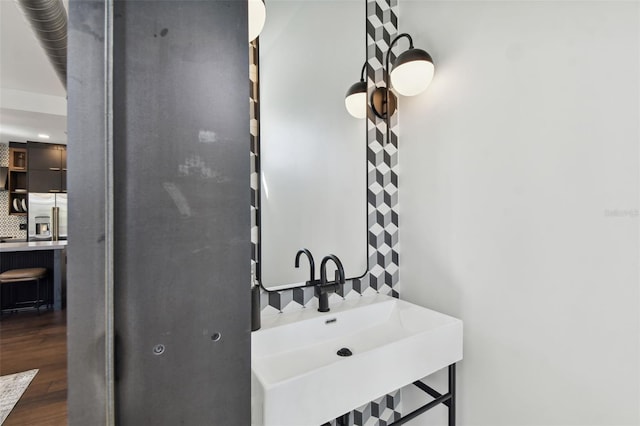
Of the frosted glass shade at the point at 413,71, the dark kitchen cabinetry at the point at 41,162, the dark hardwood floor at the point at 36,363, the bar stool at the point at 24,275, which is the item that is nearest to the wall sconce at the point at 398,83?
the frosted glass shade at the point at 413,71

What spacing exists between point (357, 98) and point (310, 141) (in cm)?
36

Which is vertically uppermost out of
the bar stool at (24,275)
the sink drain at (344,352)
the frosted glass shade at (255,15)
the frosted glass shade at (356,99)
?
the frosted glass shade at (255,15)

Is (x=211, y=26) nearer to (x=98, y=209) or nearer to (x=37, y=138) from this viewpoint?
(x=98, y=209)

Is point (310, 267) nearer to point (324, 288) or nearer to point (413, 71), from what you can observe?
point (324, 288)

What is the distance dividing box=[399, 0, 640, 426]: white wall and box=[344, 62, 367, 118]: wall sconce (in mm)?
308

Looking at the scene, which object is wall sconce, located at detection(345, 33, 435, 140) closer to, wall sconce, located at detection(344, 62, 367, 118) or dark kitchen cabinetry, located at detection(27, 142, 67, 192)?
wall sconce, located at detection(344, 62, 367, 118)

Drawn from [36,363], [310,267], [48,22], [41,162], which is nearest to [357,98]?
[310,267]

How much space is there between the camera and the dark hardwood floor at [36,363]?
159 cm

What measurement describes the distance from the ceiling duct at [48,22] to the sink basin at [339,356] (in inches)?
44.0

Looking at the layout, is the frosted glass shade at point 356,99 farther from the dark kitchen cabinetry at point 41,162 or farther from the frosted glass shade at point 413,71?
the dark kitchen cabinetry at point 41,162

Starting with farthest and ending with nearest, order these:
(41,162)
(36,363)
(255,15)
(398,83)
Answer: (36,363), (41,162), (398,83), (255,15)

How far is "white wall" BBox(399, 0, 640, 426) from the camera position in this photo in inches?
35.5

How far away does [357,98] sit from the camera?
150cm

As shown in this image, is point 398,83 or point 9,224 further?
point 9,224
